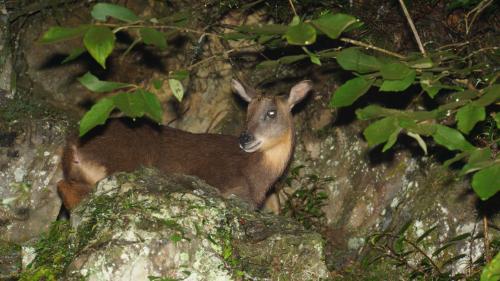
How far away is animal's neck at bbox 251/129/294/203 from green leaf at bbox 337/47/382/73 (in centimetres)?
453

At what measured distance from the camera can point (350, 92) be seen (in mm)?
3229

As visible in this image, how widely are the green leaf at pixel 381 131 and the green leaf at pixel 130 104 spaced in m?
0.99

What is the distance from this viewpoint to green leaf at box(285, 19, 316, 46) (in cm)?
302

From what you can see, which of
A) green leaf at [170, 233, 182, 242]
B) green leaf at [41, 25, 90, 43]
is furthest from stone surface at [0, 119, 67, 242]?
green leaf at [41, 25, 90, 43]

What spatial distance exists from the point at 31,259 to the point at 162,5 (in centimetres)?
465

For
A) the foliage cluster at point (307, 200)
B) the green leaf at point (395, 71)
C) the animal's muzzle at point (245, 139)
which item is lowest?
the foliage cluster at point (307, 200)

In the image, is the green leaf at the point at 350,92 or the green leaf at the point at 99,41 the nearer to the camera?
the green leaf at the point at 99,41

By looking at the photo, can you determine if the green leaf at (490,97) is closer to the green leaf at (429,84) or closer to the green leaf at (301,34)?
the green leaf at (429,84)

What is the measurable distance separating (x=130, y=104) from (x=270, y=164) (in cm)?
501

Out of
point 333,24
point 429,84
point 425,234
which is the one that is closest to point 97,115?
point 333,24

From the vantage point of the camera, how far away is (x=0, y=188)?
7.95m

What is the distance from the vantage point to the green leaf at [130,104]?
9.94 ft

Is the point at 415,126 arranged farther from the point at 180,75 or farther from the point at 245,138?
the point at 245,138

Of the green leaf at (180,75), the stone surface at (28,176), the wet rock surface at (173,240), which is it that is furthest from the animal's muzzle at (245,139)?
the green leaf at (180,75)
